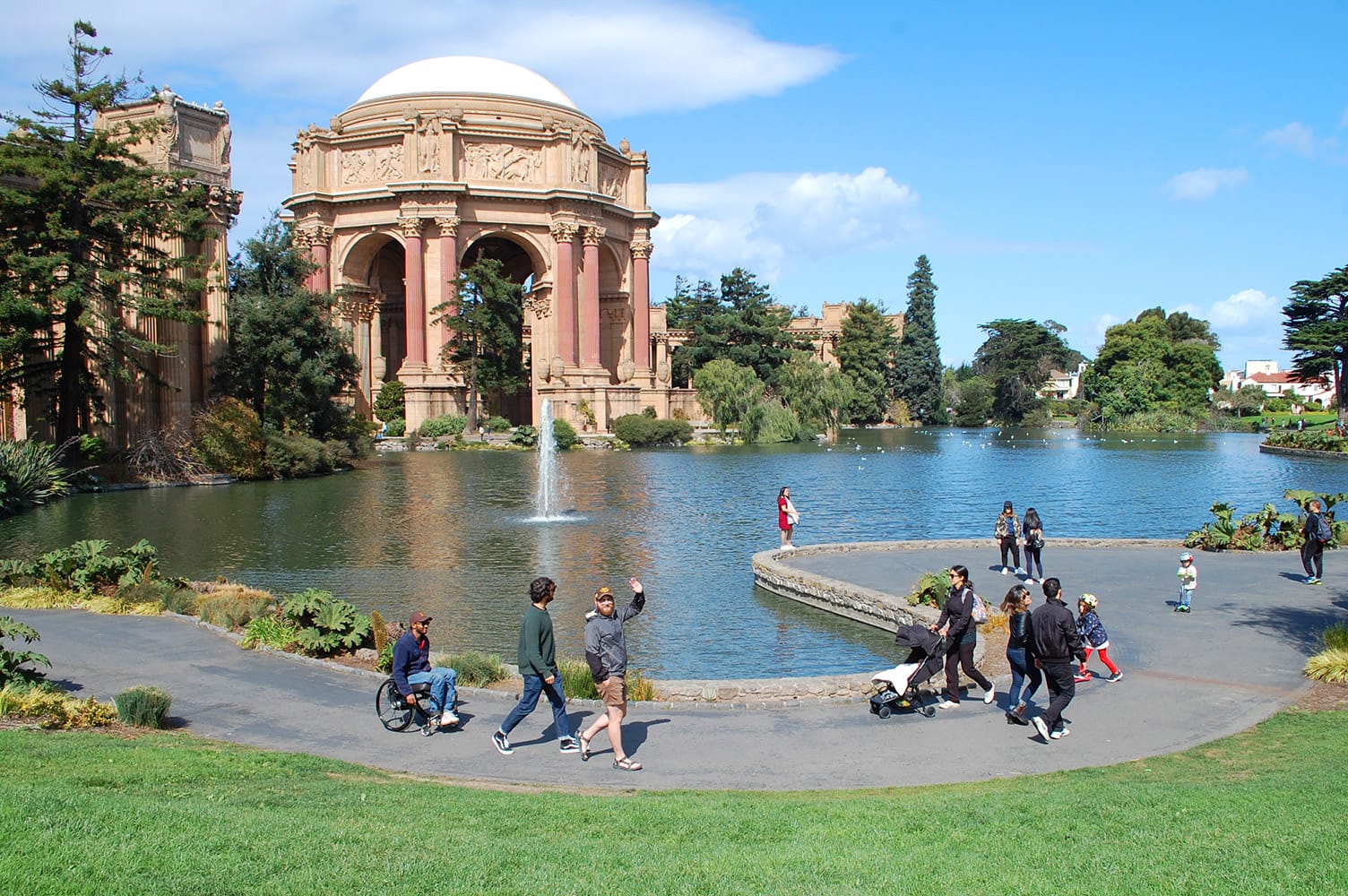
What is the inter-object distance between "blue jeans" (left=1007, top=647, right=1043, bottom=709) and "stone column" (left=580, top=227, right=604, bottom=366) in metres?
61.1

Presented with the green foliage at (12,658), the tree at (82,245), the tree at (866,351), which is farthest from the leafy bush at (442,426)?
the green foliage at (12,658)

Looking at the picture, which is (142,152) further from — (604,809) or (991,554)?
(604,809)

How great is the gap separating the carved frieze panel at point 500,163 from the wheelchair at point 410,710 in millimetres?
62013

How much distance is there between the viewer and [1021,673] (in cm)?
984

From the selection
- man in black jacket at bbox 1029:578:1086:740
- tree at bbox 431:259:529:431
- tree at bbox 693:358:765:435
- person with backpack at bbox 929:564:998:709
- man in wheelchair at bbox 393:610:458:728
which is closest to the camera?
man in black jacket at bbox 1029:578:1086:740

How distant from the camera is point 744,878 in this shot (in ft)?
18.6

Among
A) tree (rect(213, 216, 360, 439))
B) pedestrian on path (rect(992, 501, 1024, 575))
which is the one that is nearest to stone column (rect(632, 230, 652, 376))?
tree (rect(213, 216, 360, 439))

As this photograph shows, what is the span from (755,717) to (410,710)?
308 centimetres

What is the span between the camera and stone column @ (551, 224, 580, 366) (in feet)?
226

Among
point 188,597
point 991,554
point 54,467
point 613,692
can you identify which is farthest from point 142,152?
point 613,692

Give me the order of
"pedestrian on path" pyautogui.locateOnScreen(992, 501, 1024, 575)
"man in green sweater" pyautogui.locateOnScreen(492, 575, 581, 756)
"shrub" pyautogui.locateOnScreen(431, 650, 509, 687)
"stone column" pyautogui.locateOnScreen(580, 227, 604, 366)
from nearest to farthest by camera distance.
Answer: "man in green sweater" pyautogui.locateOnScreen(492, 575, 581, 756), "shrub" pyautogui.locateOnScreen(431, 650, 509, 687), "pedestrian on path" pyautogui.locateOnScreen(992, 501, 1024, 575), "stone column" pyautogui.locateOnScreen(580, 227, 604, 366)

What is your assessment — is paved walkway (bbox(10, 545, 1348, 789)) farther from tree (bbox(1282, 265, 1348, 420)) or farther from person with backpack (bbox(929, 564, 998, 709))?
tree (bbox(1282, 265, 1348, 420))

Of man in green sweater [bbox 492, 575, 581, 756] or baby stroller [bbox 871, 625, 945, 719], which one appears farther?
baby stroller [bbox 871, 625, 945, 719]

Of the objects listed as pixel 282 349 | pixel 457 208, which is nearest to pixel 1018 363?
pixel 457 208
